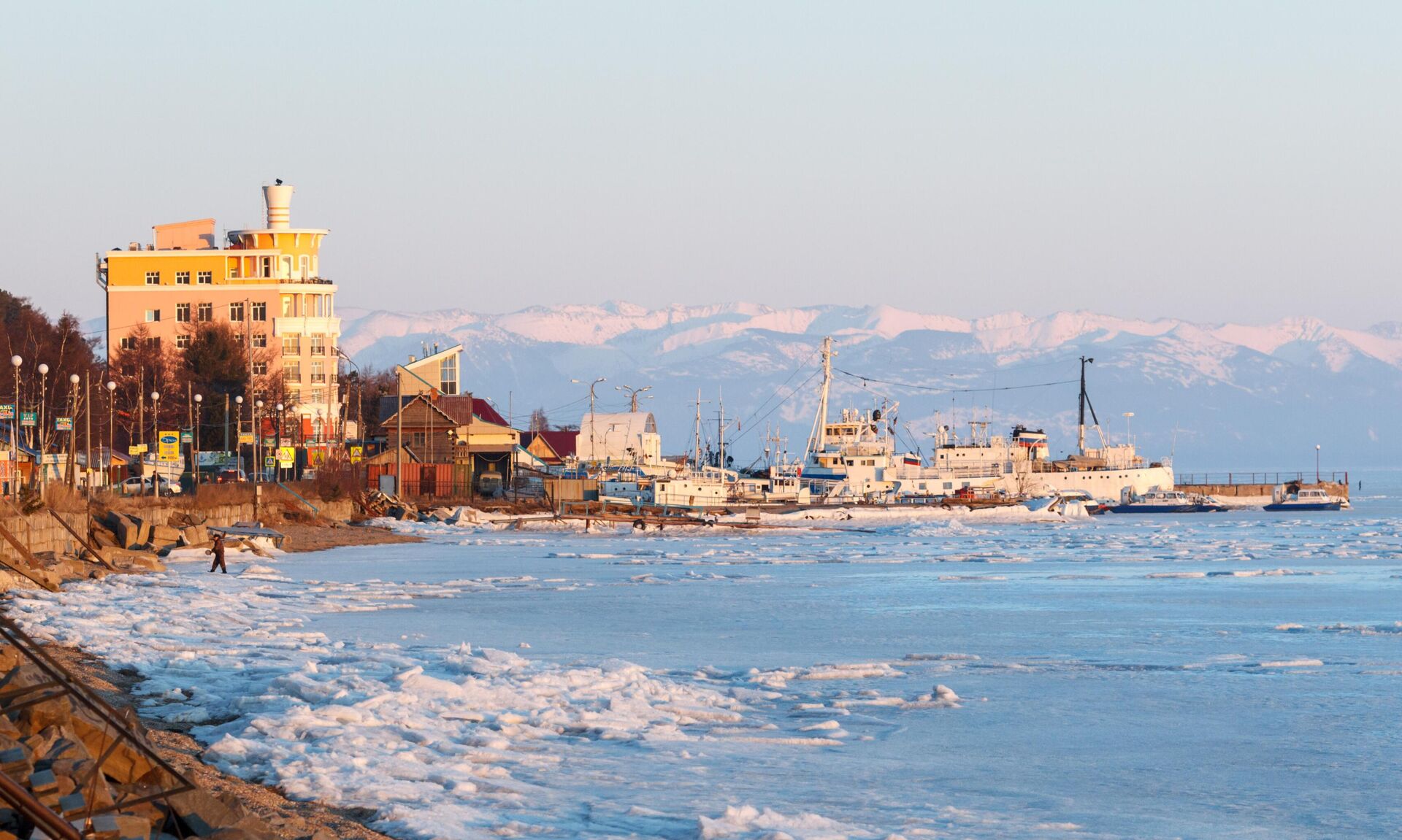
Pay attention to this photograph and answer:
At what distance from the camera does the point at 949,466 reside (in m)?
108

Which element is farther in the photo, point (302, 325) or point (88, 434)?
point (302, 325)

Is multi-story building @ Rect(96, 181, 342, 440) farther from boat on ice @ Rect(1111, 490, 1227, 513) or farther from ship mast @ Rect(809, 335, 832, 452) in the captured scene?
boat on ice @ Rect(1111, 490, 1227, 513)

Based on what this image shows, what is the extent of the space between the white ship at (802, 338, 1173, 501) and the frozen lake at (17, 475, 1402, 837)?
64910 mm

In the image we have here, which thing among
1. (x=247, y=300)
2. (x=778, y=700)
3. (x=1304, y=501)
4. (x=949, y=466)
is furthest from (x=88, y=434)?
(x=1304, y=501)

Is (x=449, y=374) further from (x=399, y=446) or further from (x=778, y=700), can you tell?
(x=778, y=700)

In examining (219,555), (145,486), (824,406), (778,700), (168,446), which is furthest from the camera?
(824,406)

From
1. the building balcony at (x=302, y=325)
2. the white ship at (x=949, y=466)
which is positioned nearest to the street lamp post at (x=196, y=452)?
the building balcony at (x=302, y=325)

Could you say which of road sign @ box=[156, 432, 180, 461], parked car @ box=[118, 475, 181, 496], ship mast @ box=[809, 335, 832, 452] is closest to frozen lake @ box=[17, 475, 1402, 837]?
road sign @ box=[156, 432, 180, 461]

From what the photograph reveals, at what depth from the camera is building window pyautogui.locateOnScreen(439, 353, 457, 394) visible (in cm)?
9856

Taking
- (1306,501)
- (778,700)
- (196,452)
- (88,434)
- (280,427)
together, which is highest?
(280,427)

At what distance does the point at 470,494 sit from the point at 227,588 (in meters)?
50.7

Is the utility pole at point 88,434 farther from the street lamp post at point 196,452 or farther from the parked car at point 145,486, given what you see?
the street lamp post at point 196,452

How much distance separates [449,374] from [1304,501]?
62.0 metres

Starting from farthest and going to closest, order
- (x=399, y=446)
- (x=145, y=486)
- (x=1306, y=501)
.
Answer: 1. (x=1306, y=501)
2. (x=399, y=446)
3. (x=145, y=486)
